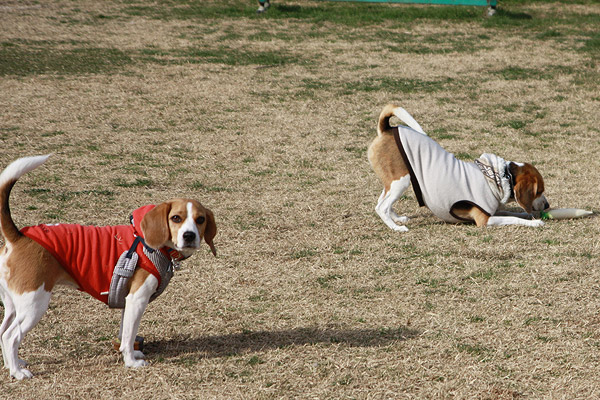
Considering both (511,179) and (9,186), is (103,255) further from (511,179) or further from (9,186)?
(511,179)

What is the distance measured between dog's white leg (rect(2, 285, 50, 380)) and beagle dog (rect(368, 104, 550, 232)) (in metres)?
2.80

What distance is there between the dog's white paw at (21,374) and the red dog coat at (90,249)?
46 centimetres

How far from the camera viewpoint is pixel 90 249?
9.96 feet

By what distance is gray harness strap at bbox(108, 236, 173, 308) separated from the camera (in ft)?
9.98

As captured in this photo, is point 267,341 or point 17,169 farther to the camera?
point 267,341

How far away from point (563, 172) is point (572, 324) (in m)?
3.01

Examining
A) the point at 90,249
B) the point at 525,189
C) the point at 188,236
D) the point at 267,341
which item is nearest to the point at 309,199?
the point at 525,189

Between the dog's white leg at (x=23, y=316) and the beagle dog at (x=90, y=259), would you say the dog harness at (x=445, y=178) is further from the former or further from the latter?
the dog's white leg at (x=23, y=316)

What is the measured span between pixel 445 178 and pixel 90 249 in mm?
2769

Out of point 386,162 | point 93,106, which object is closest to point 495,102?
point 386,162

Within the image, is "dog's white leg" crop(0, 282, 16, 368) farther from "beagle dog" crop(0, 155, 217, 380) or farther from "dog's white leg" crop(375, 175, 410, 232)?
"dog's white leg" crop(375, 175, 410, 232)

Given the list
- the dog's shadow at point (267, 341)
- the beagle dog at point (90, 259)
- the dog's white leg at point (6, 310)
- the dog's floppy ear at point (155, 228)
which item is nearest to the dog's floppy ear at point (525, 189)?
the dog's shadow at point (267, 341)

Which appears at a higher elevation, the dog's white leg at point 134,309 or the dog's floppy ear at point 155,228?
the dog's floppy ear at point 155,228

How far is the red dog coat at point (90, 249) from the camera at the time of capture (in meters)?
2.99
